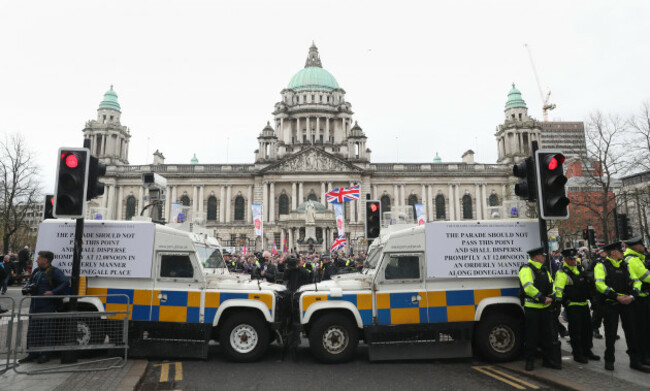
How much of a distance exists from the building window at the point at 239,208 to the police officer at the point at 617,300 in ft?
188

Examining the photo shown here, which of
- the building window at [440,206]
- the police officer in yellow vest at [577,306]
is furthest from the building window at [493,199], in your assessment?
the police officer in yellow vest at [577,306]

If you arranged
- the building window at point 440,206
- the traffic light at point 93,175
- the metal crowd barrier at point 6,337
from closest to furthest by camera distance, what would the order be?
the metal crowd barrier at point 6,337 → the traffic light at point 93,175 → the building window at point 440,206

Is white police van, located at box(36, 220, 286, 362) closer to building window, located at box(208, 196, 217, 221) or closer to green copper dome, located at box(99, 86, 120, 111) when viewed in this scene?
building window, located at box(208, 196, 217, 221)

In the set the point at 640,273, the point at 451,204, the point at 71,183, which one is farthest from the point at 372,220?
the point at 451,204

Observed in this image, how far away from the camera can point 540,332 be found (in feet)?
25.0

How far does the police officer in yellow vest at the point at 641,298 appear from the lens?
7547 millimetres

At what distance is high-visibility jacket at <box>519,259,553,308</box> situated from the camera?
7441 mm

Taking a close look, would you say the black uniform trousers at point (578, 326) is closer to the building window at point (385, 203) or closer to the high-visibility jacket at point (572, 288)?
the high-visibility jacket at point (572, 288)

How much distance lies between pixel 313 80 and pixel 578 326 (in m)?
79.4

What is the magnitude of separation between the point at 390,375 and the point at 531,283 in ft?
9.57

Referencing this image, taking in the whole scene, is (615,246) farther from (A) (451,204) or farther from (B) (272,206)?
(A) (451,204)

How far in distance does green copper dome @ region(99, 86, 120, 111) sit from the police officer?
7040 cm

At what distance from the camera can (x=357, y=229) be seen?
192 feet

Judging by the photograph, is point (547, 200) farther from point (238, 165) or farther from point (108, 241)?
point (238, 165)
